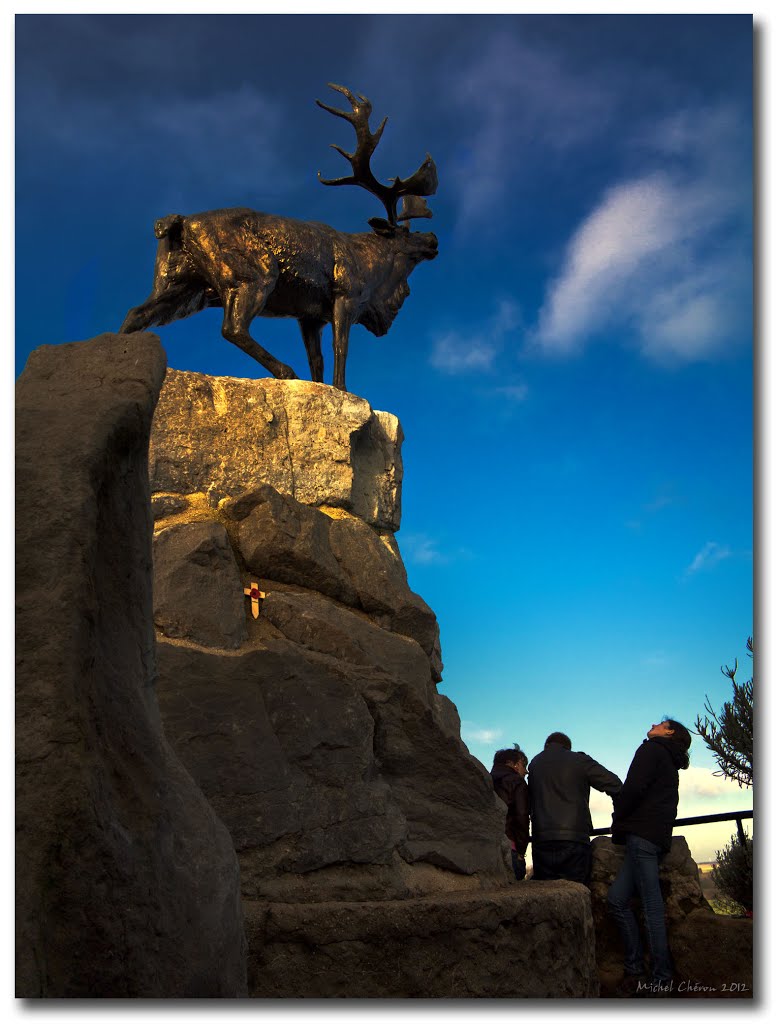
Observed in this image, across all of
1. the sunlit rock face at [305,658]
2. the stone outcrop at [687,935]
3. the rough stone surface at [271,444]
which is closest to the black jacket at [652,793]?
the stone outcrop at [687,935]

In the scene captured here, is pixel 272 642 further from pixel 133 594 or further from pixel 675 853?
pixel 675 853

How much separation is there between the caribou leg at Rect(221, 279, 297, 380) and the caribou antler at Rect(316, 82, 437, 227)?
4.72 ft

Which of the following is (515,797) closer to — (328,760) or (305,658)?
(328,760)

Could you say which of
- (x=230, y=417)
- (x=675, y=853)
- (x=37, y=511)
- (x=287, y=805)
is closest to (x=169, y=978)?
(x=37, y=511)

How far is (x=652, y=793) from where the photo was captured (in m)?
5.62

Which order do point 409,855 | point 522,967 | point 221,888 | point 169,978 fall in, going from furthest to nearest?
point 409,855, point 522,967, point 221,888, point 169,978

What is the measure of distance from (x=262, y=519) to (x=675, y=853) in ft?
10.8

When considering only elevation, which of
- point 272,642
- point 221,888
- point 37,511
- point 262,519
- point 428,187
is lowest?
point 221,888

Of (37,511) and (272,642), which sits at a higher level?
(37,511)

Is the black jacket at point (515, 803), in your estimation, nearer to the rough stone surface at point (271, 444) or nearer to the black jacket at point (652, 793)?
the black jacket at point (652, 793)

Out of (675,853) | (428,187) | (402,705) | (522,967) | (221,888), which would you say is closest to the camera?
(221,888)

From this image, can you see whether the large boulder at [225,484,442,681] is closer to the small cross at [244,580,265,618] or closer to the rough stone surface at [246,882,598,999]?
the small cross at [244,580,265,618]

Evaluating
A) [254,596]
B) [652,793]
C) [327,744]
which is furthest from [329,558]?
[652,793]

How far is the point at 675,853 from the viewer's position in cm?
610
